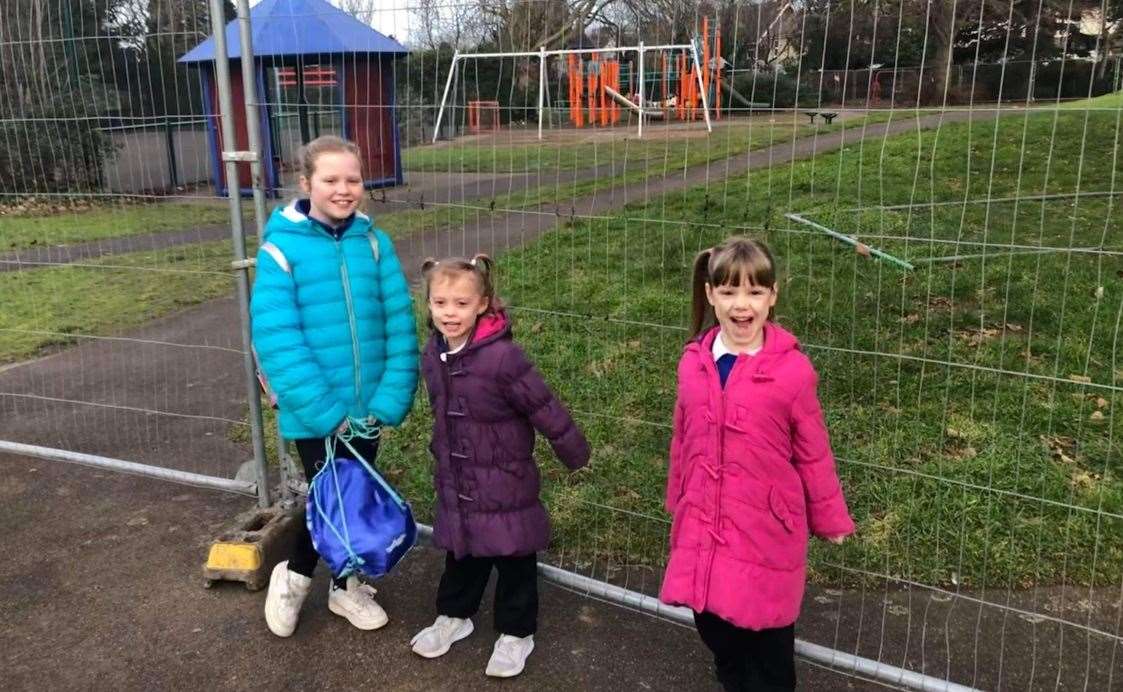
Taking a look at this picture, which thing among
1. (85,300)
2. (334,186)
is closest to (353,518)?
(334,186)

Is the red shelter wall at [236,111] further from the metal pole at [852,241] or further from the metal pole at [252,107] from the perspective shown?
the metal pole at [852,241]

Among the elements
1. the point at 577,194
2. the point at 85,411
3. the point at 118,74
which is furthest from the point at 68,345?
the point at 577,194

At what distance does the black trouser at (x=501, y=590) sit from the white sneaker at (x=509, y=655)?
2 centimetres

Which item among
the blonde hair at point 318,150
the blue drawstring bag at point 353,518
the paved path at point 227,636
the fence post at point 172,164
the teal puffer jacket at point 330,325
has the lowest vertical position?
the paved path at point 227,636

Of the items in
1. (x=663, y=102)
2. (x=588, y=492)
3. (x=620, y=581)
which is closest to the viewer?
(x=663, y=102)

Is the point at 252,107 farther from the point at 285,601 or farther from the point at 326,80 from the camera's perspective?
the point at 285,601

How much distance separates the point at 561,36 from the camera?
3.06 m

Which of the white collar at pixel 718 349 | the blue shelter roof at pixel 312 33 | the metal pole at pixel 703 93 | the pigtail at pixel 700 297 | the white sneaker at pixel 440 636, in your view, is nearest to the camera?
the white collar at pixel 718 349

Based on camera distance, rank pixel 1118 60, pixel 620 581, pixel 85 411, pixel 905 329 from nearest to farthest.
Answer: pixel 1118 60 < pixel 620 581 < pixel 85 411 < pixel 905 329

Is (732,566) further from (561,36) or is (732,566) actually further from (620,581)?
(561,36)

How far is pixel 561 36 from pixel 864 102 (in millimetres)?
1067

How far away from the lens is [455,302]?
2.66 meters

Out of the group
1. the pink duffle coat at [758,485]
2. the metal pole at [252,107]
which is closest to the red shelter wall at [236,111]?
the metal pole at [252,107]

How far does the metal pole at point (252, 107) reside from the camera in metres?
3.27
